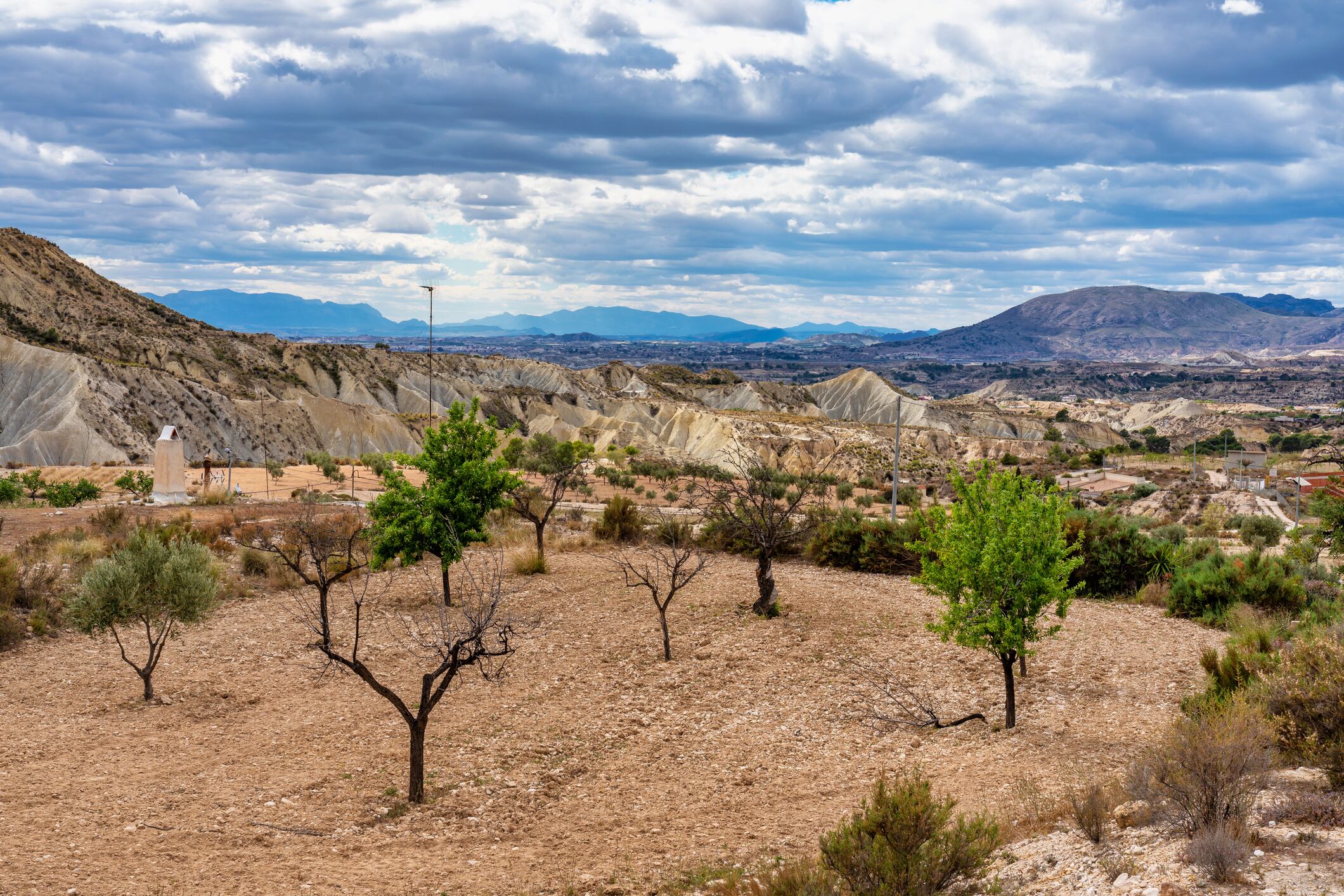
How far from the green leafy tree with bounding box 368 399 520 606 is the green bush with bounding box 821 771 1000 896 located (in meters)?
12.1

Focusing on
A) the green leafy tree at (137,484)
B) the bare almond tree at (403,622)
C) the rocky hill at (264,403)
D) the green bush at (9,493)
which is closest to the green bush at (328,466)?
the green leafy tree at (137,484)

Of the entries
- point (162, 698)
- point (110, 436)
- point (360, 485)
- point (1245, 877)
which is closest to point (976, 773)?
point (1245, 877)

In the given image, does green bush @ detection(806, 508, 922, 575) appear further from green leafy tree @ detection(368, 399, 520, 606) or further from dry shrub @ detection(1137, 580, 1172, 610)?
green leafy tree @ detection(368, 399, 520, 606)

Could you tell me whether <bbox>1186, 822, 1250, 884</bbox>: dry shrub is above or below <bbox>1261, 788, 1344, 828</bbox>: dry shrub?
above

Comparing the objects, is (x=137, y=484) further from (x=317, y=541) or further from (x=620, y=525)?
(x=317, y=541)

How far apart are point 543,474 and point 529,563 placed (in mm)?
19072

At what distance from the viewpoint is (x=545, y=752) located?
476 inches

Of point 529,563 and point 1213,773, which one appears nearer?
point 1213,773

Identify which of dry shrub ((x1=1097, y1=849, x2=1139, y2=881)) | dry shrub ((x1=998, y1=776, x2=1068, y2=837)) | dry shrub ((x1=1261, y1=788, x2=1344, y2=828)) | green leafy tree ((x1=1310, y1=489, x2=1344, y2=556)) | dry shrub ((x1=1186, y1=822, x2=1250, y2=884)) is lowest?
dry shrub ((x1=998, y1=776, x2=1068, y2=837))

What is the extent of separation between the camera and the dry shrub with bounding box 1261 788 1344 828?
8086mm

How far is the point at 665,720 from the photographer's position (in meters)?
13.3

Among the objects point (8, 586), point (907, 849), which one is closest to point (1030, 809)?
point (907, 849)

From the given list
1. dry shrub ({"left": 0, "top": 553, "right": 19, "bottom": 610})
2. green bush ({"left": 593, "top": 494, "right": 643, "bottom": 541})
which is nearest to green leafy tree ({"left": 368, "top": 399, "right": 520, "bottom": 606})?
dry shrub ({"left": 0, "top": 553, "right": 19, "bottom": 610})

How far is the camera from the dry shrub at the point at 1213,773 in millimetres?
7773
